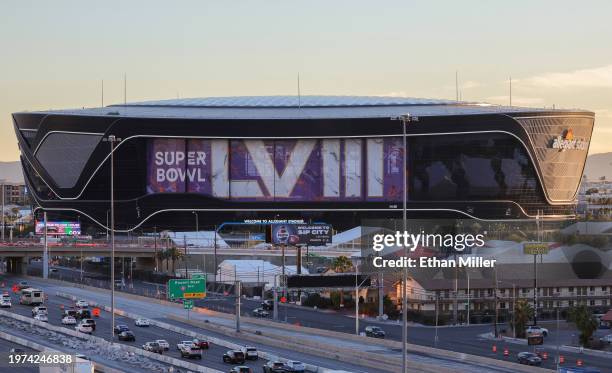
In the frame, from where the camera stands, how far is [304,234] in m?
138

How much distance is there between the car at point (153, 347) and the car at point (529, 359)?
2542 cm

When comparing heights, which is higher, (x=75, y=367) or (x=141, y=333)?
(x=75, y=367)

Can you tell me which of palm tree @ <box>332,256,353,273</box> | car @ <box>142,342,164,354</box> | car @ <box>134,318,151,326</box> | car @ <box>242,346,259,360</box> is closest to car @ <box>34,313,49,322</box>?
car @ <box>134,318,151,326</box>

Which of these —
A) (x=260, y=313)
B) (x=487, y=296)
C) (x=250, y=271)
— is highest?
(x=250, y=271)

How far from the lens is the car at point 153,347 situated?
80812mm

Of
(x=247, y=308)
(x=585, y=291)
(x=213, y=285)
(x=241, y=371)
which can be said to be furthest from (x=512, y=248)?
(x=241, y=371)

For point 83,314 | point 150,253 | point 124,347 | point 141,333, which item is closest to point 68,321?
point 83,314

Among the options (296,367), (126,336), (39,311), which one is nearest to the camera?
(296,367)

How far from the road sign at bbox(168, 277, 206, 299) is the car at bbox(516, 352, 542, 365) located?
32009 mm

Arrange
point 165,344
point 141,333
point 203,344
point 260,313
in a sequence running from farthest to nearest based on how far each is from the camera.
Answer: point 260,313 < point 141,333 < point 203,344 < point 165,344

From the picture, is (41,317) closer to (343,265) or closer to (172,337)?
(172,337)

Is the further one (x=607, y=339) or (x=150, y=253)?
(x=150, y=253)

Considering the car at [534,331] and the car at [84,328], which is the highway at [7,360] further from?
the car at [534,331]

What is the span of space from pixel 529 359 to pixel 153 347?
87.0 feet
